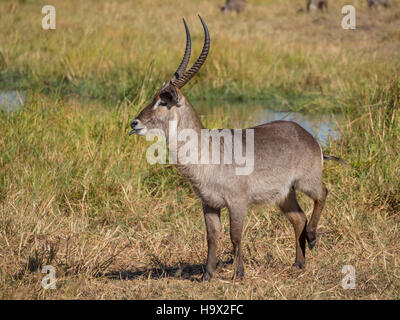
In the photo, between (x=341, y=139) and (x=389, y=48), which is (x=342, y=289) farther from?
(x=389, y=48)

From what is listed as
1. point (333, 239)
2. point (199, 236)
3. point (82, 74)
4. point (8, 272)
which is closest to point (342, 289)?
point (333, 239)

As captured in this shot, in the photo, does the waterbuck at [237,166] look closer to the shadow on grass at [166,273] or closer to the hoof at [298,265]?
the hoof at [298,265]

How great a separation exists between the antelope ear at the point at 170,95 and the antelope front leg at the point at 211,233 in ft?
2.66

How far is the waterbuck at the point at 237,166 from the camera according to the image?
4242 mm

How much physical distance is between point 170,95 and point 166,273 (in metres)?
1.40

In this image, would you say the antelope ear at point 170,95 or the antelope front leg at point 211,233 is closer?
the antelope ear at point 170,95

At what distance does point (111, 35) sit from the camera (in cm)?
1397

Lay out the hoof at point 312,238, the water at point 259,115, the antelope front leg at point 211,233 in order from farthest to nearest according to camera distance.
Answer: the water at point 259,115 < the hoof at point 312,238 < the antelope front leg at point 211,233

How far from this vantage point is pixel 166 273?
15.4 ft
